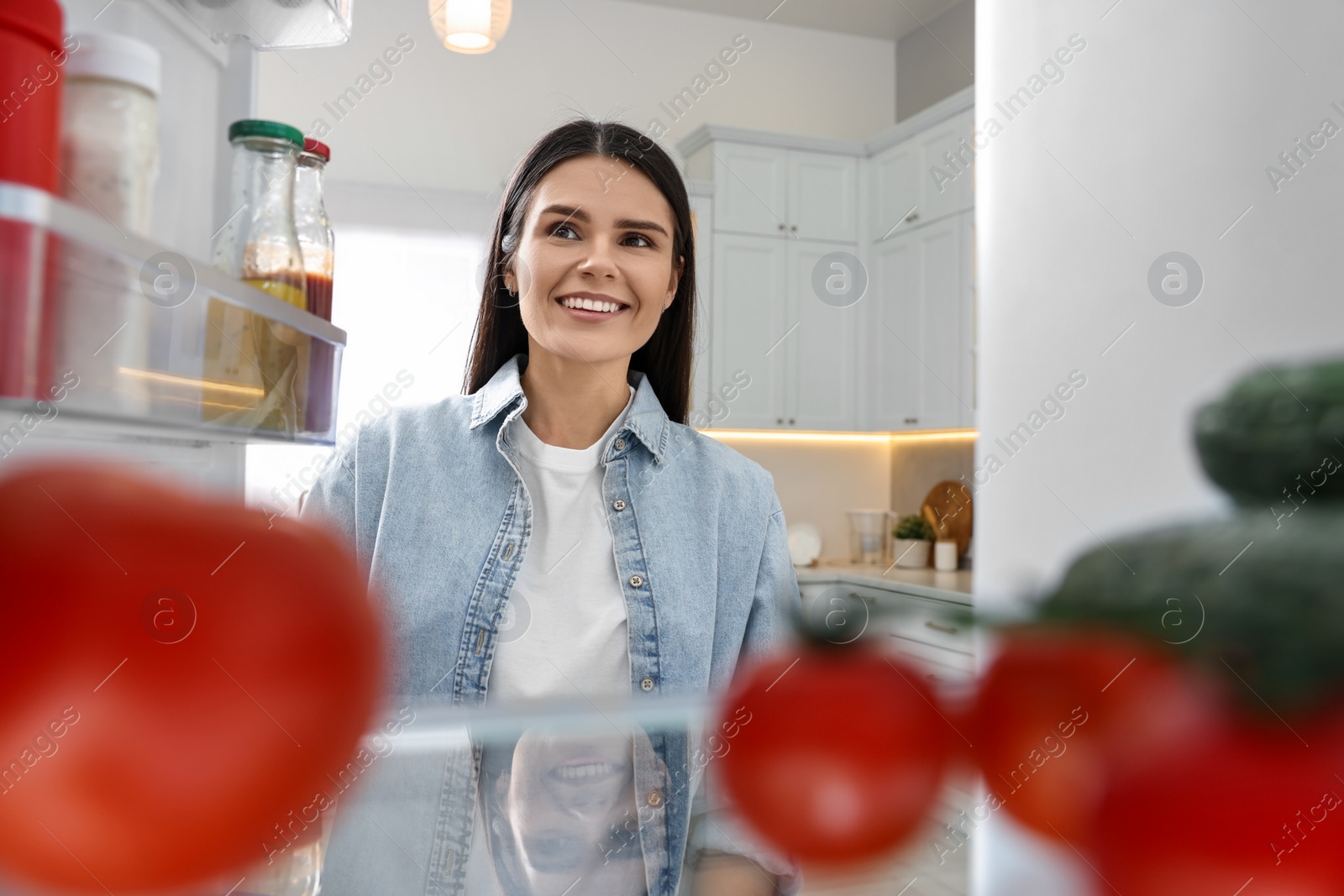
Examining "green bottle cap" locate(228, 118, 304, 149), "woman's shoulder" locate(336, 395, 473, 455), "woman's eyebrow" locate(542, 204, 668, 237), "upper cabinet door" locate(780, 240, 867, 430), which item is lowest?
"woman's shoulder" locate(336, 395, 473, 455)

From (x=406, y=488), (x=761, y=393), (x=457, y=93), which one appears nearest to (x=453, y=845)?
(x=406, y=488)

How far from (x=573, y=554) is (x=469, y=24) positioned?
862 millimetres

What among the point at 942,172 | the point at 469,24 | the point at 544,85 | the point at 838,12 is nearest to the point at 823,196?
the point at 942,172

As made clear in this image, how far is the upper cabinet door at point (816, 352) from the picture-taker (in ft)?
8.09

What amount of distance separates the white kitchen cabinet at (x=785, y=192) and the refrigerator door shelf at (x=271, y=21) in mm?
2299

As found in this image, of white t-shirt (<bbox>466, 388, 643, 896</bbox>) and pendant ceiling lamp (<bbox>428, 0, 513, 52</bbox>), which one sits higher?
pendant ceiling lamp (<bbox>428, 0, 513, 52</bbox>)

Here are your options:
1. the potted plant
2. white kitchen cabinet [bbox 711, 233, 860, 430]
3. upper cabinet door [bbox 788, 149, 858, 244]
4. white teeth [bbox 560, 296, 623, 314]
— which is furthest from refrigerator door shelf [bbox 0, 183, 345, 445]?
upper cabinet door [bbox 788, 149, 858, 244]

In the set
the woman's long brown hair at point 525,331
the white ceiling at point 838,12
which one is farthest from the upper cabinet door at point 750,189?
the woman's long brown hair at point 525,331

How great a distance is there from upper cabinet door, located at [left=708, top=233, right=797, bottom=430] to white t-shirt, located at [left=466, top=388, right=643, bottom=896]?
6.45ft

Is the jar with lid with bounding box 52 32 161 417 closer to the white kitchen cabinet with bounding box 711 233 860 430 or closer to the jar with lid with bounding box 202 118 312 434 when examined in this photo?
the jar with lid with bounding box 202 118 312 434

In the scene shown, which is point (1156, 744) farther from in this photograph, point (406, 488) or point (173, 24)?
point (406, 488)

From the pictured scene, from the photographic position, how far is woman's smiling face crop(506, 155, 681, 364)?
0.60 ft

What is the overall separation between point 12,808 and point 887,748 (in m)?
0.05

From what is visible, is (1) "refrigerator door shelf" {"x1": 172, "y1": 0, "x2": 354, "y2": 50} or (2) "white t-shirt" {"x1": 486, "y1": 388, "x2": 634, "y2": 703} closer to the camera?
(1) "refrigerator door shelf" {"x1": 172, "y1": 0, "x2": 354, "y2": 50}
